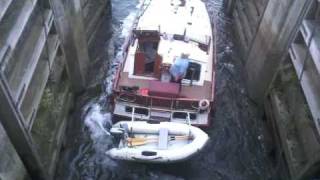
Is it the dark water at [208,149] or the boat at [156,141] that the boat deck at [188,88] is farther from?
the dark water at [208,149]

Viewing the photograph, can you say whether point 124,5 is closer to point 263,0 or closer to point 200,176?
point 263,0

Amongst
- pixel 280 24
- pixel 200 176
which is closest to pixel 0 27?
pixel 200 176

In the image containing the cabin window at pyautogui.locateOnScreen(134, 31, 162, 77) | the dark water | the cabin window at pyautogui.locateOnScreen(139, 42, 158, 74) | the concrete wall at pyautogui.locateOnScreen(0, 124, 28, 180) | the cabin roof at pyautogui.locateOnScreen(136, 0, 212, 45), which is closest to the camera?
the concrete wall at pyautogui.locateOnScreen(0, 124, 28, 180)

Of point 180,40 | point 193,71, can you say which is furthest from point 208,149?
point 180,40

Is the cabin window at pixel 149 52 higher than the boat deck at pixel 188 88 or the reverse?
higher

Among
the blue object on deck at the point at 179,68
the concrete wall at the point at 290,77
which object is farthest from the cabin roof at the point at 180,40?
the concrete wall at the point at 290,77

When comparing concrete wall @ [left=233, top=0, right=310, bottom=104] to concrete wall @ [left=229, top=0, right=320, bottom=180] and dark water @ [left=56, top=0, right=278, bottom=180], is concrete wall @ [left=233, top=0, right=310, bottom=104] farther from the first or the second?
dark water @ [left=56, top=0, right=278, bottom=180]

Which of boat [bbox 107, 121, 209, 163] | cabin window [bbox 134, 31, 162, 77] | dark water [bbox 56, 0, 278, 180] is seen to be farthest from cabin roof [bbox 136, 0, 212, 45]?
boat [bbox 107, 121, 209, 163]
